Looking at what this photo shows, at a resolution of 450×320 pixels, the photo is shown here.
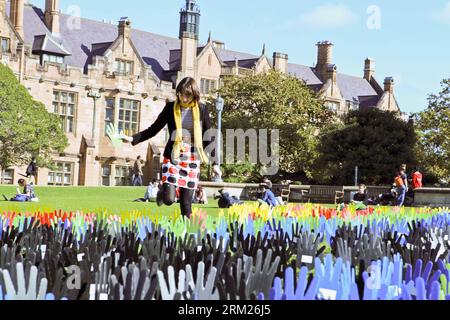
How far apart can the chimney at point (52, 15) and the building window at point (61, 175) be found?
9.47 metres

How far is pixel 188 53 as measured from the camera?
61000mm

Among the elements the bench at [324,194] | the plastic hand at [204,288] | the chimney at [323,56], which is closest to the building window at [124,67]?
the bench at [324,194]

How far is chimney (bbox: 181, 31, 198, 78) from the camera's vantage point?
60.4m

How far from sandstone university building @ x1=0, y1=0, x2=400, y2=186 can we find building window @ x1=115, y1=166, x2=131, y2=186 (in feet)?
0.23

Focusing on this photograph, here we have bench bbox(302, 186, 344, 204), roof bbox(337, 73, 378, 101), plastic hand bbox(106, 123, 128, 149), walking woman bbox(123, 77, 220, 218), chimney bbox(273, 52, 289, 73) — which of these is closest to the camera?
walking woman bbox(123, 77, 220, 218)

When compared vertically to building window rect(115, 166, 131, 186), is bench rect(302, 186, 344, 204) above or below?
below

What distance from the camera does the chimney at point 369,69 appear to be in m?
84.4

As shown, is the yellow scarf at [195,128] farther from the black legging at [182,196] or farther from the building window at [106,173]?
the building window at [106,173]

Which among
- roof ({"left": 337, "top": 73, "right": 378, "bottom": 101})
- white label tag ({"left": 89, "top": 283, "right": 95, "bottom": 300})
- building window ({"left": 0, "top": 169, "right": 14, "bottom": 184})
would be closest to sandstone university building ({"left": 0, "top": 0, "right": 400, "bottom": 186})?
building window ({"left": 0, "top": 169, "right": 14, "bottom": 184})

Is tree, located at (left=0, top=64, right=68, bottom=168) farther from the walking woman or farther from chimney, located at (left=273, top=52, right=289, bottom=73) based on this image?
the walking woman

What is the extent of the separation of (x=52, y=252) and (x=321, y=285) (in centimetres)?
220

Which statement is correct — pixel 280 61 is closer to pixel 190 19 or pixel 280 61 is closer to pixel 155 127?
pixel 190 19
